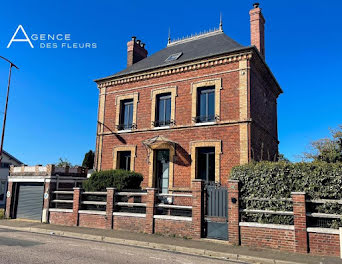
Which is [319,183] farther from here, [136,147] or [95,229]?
[136,147]

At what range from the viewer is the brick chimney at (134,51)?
20172 mm

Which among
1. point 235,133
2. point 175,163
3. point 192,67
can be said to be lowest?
point 175,163

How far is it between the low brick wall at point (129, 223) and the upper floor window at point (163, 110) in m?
6.36

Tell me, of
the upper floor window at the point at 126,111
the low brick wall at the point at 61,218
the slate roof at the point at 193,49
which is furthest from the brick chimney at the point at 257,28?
the low brick wall at the point at 61,218

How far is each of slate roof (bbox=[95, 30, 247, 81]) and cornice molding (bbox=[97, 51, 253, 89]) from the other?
25 cm

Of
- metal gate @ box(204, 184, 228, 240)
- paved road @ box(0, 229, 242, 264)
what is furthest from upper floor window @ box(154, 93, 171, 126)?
paved road @ box(0, 229, 242, 264)

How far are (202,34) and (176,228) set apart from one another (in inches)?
528

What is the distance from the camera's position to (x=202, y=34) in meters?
18.7

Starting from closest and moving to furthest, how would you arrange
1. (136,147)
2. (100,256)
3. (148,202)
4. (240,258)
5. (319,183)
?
(100,256), (240,258), (319,183), (148,202), (136,147)

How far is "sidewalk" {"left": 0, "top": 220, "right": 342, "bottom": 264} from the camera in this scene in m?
7.32

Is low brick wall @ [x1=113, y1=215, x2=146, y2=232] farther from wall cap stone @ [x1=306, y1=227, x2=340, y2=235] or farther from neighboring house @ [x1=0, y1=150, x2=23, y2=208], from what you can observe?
neighboring house @ [x1=0, y1=150, x2=23, y2=208]

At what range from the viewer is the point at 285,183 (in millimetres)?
8664

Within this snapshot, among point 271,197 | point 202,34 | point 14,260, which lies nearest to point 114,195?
point 14,260

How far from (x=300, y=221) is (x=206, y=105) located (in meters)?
8.40
